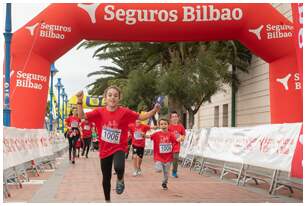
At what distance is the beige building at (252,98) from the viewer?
25344 millimetres

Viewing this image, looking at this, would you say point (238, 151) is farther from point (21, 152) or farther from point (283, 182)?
point (21, 152)

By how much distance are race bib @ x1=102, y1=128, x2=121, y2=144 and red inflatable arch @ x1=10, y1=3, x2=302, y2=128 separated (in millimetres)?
7644

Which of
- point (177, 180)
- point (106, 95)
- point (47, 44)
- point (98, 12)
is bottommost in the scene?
point (177, 180)

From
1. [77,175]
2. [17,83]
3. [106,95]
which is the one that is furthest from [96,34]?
[106,95]

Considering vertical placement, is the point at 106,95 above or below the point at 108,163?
above

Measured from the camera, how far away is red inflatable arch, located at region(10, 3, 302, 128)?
1461cm

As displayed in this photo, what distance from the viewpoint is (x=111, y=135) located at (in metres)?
7.21

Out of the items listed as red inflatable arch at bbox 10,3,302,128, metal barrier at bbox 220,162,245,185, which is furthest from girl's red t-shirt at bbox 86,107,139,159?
red inflatable arch at bbox 10,3,302,128

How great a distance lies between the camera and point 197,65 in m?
26.0

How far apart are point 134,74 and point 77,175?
20.0 meters

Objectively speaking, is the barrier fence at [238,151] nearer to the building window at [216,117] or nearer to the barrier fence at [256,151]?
the barrier fence at [256,151]

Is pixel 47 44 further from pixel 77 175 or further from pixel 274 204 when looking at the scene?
pixel 274 204

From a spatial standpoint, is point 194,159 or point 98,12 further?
point 194,159

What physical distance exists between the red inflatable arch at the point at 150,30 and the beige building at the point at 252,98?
24.4 feet
